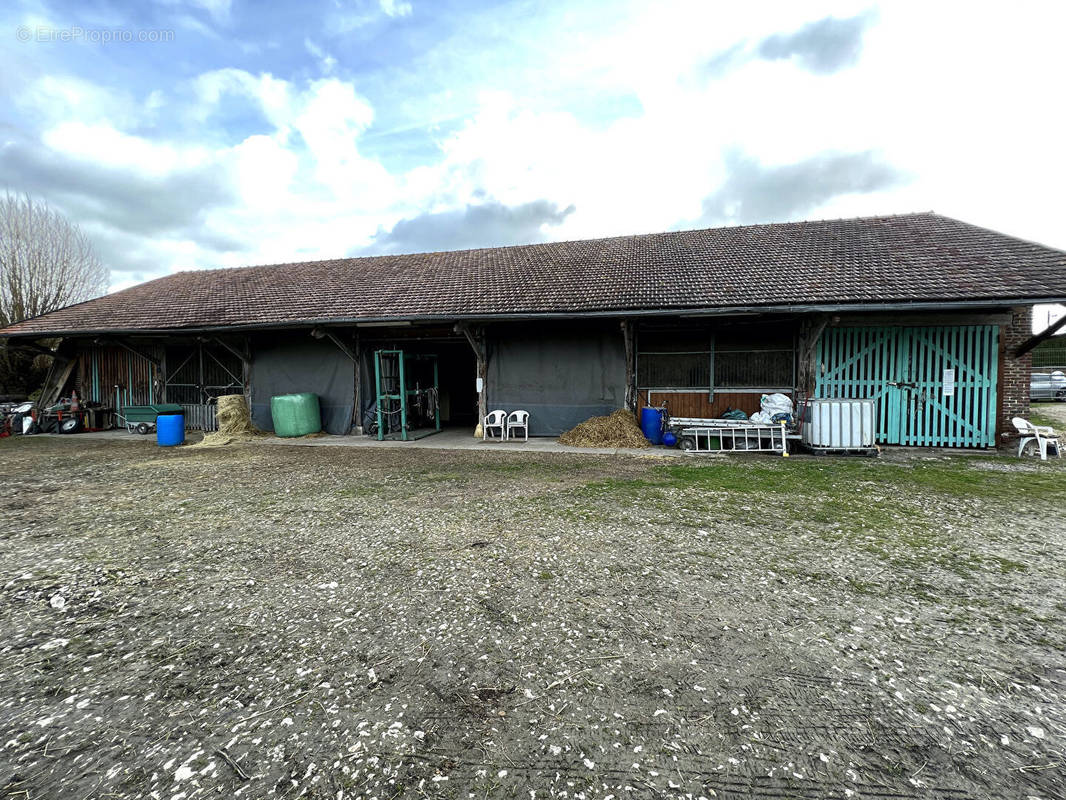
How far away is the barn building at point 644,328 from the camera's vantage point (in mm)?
8805

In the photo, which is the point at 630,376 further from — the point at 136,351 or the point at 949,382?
the point at 136,351

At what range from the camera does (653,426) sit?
31.2 ft

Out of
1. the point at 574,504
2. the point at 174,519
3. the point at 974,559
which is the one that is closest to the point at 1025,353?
the point at 974,559

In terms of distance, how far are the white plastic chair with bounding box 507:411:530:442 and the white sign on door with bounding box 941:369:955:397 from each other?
8.11 m

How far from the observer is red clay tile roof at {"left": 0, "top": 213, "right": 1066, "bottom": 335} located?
878cm

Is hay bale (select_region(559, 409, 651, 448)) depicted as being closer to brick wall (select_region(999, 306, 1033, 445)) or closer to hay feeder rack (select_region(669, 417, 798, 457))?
hay feeder rack (select_region(669, 417, 798, 457))

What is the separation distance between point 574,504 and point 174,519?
414 cm

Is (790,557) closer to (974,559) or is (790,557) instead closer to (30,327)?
(974,559)

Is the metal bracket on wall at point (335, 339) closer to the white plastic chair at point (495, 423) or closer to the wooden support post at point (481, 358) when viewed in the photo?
the wooden support post at point (481, 358)

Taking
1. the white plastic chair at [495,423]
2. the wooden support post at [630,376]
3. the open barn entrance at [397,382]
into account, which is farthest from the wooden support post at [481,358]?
the wooden support post at [630,376]

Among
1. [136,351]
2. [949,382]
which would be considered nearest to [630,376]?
[949,382]

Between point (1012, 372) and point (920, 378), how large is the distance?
144 centimetres

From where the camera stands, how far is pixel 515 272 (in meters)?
12.4

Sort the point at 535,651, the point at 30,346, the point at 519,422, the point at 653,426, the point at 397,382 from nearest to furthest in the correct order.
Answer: the point at 535,651 < the point at 653,426 < the point at 519,422 < the point at 397,382 < the point at 30,346
